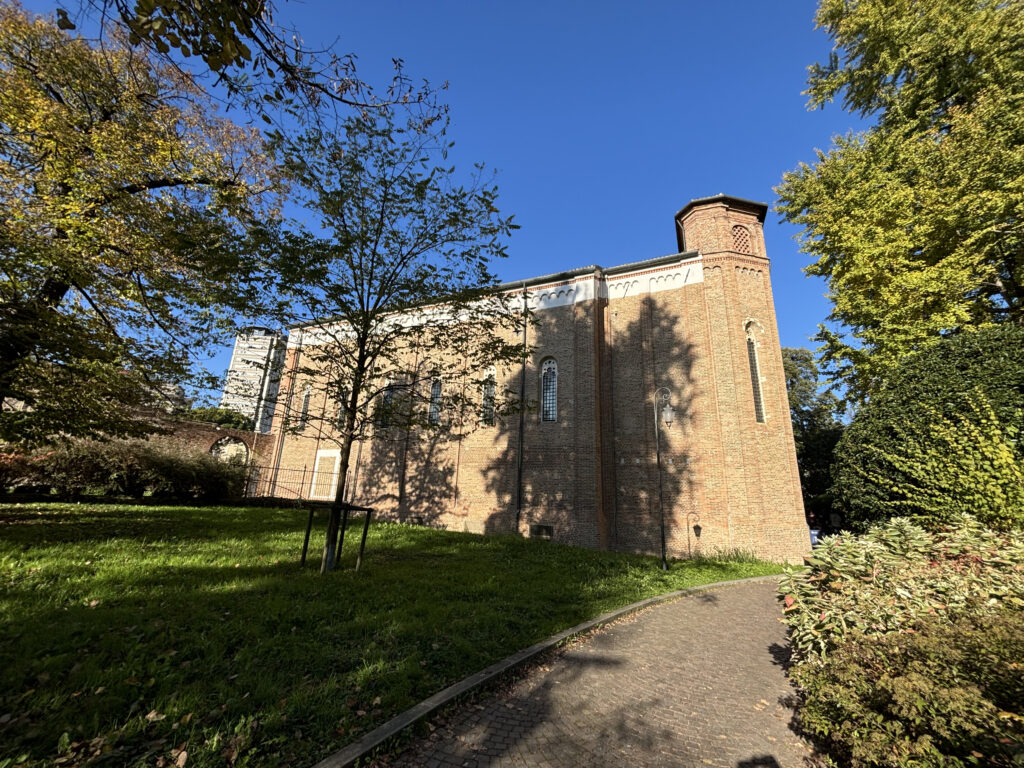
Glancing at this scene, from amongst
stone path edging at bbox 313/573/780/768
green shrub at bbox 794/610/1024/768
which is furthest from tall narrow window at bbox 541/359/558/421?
green shrub at bbox 794/610/1024/768

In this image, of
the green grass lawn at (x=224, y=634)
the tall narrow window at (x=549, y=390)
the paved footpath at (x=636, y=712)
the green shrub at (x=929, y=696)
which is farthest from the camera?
the tall narrow window at (x=549, y=390)

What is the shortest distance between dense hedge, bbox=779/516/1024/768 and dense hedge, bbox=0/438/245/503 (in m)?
14.6

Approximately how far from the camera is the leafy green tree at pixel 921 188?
38.0 feet

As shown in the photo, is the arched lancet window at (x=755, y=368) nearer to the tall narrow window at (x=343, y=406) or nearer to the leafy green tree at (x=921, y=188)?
the leafy green tree at (x=921, y=188)

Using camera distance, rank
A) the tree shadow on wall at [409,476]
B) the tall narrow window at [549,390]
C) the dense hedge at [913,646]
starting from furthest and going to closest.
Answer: the tree shadow on wall at [409,476] → the tall narrow window at [549,390] → the dense hedge at [913,646]

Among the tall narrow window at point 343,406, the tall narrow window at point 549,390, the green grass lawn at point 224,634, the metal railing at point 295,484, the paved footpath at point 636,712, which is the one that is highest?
the tall narrow window at point 549,390

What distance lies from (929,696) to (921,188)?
15.5 metres

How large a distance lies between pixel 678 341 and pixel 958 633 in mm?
14566

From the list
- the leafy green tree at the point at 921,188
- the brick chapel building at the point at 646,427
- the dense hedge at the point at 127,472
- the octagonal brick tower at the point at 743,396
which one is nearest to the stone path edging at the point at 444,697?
the brick chapel building at the point at 646,427

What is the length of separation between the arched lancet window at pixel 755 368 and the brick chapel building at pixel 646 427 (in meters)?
0.04

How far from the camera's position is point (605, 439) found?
16.7m

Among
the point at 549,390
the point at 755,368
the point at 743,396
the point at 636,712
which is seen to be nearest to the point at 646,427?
the point at 743,396

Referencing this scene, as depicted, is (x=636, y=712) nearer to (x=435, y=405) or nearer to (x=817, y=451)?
(x=435, y=405)

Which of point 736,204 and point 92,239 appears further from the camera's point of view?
point 736,204
